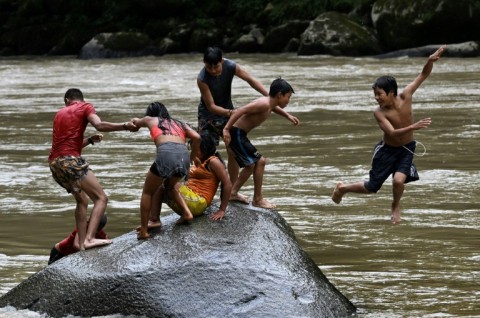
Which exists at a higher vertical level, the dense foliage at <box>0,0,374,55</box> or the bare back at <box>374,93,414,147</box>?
the bare back at <box>374,93,414,147</box>

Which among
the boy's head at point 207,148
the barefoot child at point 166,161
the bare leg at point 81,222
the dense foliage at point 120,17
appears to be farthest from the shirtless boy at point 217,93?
the dense foliage at point 120,17

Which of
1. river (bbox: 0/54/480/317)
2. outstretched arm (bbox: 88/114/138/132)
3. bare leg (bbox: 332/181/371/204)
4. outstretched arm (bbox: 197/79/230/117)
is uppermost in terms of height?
outstretched arm (bbox: 88/114/138/132)

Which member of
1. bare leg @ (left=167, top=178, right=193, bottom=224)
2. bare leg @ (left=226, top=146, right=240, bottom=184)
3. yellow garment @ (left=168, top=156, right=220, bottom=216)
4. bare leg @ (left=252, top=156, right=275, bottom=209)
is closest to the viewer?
bare leg @ (left=167, top=178, right=193, bottom=224)

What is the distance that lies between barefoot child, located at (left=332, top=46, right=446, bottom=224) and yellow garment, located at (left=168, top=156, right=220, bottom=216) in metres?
1.64

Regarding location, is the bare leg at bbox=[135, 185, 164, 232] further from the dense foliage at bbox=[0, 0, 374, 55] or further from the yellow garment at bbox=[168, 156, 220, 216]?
the dense foliage at bbox=[0, 0, 374, 55]

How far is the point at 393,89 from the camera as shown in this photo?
8891 millimetres

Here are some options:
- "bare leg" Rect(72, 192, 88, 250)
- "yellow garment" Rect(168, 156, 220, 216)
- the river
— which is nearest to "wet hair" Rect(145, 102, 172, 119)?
"yellow garment" Rect(168, 156, 220, 216)

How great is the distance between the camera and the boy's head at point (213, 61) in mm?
8766

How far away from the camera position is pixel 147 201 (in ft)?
24.8

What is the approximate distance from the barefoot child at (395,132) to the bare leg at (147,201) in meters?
2.12

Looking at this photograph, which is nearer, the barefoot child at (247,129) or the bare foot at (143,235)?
the bare foot at (143,235)

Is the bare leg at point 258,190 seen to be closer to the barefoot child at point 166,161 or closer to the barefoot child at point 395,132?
the barefoot child at point 166,161

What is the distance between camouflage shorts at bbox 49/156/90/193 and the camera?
804 centimetres

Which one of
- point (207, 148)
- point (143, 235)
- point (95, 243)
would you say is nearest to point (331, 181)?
point (207, 148)
